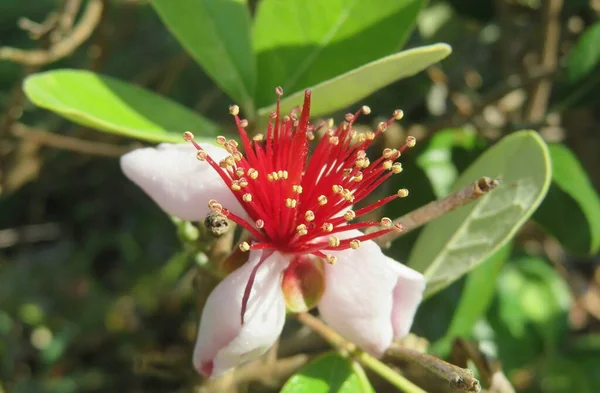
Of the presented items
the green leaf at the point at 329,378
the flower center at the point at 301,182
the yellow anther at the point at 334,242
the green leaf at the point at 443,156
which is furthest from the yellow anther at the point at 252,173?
the green leaf at the point at 443,156

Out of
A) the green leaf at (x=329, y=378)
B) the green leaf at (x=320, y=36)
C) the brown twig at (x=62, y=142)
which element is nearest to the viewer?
the green leaf at (x=329, y=378)

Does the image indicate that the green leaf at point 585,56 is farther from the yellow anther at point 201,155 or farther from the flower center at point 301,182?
the yellow anther at point 201,155

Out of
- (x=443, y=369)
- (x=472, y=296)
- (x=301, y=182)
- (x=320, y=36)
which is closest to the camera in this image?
(x=443, y=369)

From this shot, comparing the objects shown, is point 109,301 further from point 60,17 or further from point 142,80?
point 60,17

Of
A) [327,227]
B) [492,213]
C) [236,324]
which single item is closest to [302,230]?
[327,227]

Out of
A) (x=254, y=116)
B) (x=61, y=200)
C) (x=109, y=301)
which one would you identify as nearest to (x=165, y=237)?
(x=109, y=301)

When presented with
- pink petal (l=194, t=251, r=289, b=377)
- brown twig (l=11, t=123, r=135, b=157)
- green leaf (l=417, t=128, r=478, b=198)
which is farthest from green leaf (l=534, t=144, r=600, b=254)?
brown twig (l=11, t=123, r=135, b=157)

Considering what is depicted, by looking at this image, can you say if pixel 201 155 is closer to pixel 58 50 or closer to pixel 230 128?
pixel 230 128
